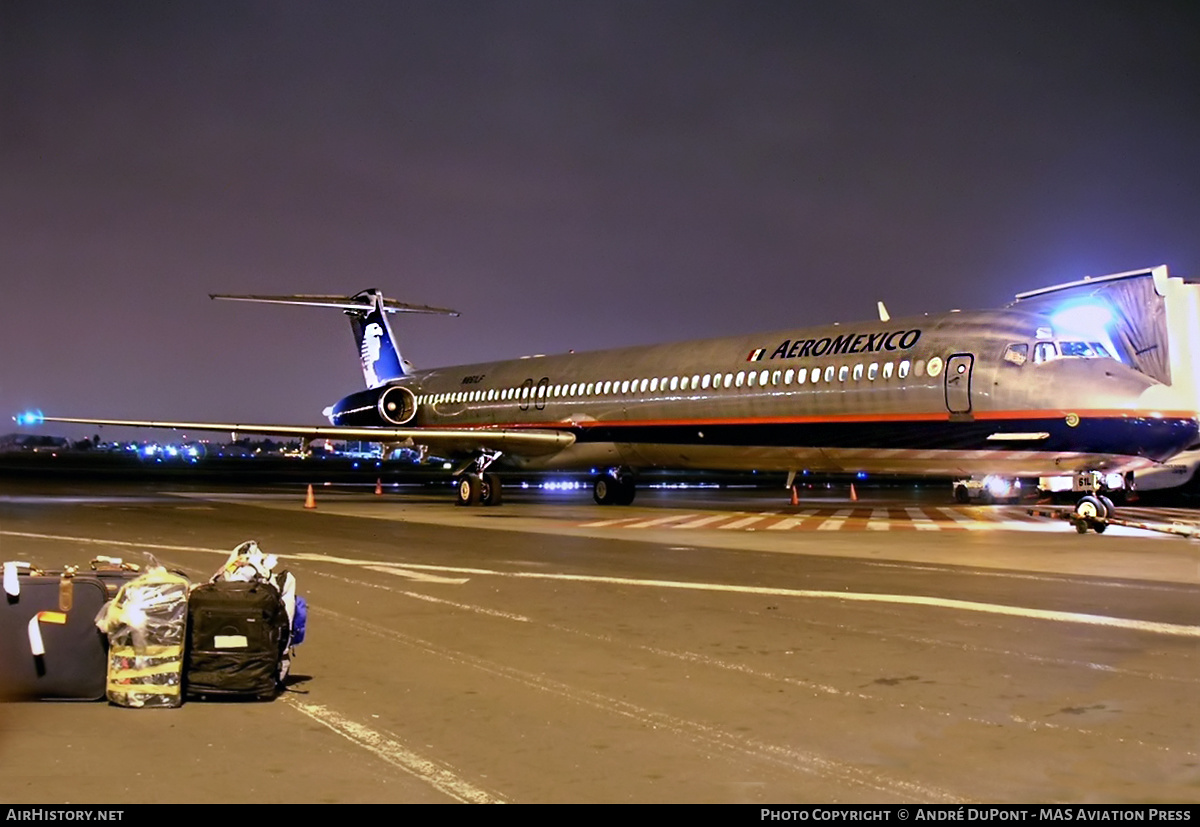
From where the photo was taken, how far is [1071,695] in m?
6.69

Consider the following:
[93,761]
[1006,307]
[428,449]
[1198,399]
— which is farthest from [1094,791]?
[428,449]

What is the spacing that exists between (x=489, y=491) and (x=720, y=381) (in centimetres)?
749

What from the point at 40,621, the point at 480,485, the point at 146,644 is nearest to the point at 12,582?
the point at 40,621

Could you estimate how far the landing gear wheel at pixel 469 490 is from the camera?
28.5 meters

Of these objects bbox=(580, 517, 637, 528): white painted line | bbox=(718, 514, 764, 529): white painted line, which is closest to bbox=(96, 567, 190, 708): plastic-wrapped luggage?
bbox=(580, 517, 637, 528): white painted line

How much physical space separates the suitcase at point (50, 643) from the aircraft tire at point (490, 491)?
21972mm

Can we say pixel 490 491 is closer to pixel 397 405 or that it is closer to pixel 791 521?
pixel 397 405

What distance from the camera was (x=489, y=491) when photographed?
1136 inches

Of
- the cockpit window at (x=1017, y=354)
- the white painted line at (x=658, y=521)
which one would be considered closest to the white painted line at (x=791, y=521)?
the white painted line at (x=658, y=521)

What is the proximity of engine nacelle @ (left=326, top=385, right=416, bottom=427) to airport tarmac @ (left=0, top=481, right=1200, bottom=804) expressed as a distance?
2032 centimetres

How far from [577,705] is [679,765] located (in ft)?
4.39

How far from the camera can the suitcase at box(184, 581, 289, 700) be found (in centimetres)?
662

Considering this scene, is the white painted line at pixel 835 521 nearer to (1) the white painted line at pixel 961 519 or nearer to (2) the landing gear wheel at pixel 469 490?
(1) the white painted line at pixel 961 519

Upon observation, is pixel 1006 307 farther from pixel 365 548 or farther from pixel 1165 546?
pixel 365 548
